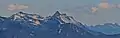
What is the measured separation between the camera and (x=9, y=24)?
36.7m

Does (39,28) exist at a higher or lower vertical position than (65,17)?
lower

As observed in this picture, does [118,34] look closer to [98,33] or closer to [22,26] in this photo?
[98,33]

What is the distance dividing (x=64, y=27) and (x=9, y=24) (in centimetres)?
586

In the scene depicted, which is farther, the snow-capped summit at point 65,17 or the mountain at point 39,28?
the mountain at point 39,28

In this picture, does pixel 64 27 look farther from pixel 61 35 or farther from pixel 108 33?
pixel 108 33

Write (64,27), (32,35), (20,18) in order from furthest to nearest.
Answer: (20,18), (64,27), (32,35)

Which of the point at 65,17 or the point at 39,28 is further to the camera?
the point at 39,28

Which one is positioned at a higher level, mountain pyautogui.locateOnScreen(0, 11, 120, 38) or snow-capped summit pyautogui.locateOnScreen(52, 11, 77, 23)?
snow-capped summit pyautogui.locateOnScreen(52, 11, 77, 23)

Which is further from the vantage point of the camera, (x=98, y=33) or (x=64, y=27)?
(x=64, y=27)

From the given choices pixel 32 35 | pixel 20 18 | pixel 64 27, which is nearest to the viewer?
pixel 32 35

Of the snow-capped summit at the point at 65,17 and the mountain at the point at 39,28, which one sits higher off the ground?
the snow-capped summit at the point at 65,17

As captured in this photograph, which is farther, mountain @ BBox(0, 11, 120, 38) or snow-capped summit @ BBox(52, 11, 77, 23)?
mountain @ BBox(0, 11, 120, 38)

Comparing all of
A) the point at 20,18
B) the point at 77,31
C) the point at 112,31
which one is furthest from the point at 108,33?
the point at 20,18

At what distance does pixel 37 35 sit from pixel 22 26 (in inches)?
130
